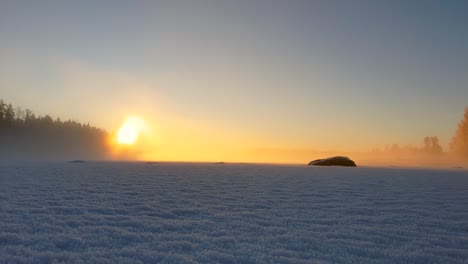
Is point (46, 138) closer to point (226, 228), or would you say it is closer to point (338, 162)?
point (338, 162)

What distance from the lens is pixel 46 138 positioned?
272 feet

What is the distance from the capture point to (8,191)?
8.59 meters

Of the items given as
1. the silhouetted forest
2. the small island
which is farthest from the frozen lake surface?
the silhouetted forest

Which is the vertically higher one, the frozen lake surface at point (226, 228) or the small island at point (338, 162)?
the small island at point (338, 162)

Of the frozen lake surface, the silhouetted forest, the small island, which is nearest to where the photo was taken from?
the frozen lake surface

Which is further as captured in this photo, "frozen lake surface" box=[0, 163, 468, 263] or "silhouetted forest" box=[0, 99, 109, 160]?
"silhouetted forest" box=[0, 99, 109, 160]

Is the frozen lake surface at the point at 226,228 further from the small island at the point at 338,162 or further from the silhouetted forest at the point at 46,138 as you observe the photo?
the silhouetted forest at the point at 46,138

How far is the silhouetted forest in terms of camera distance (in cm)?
7006

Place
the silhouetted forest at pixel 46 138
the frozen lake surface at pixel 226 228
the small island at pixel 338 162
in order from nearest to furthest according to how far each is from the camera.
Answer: the frozen lake surface at pixel 226 228
the small island at pixel 338 162
the silhouetted forest at pixel 46 138

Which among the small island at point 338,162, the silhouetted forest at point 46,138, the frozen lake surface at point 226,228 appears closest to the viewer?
the frozen lake surface at point 226,228

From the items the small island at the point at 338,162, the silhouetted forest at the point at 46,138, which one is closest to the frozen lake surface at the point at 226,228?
the small island at the point at 338,162

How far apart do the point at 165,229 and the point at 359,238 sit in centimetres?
295

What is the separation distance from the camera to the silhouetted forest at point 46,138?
70.1m

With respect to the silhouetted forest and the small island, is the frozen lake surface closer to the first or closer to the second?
the small island
